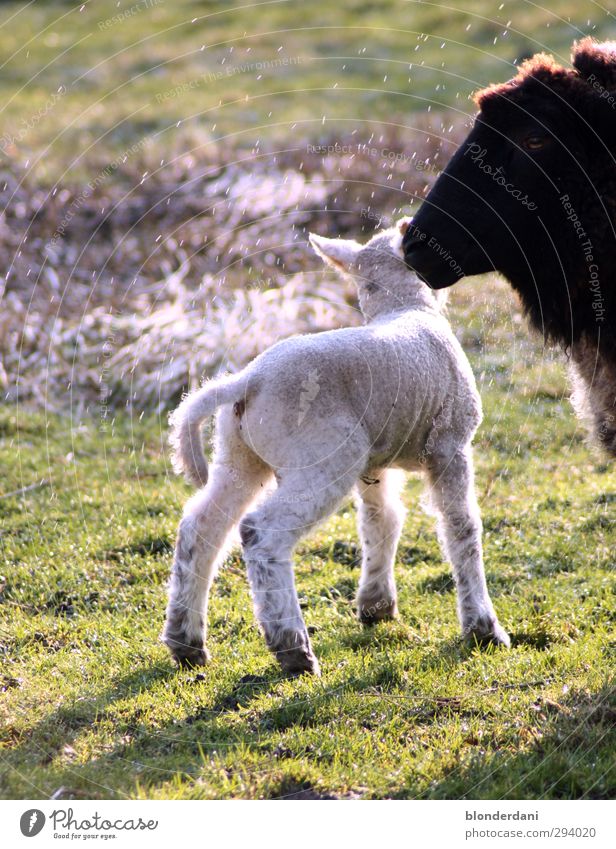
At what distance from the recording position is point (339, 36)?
21.6 m

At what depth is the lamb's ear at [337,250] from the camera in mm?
6238

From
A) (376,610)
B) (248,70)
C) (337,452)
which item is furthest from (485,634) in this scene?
(248,70)

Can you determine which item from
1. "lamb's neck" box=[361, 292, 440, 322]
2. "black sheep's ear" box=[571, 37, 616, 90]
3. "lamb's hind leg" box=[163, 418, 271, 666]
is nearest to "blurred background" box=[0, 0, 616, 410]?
"lamb's neck" box=[361, 292, 440, 322]

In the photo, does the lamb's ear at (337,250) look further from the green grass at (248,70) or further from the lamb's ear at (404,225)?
the green grass at (248,70)

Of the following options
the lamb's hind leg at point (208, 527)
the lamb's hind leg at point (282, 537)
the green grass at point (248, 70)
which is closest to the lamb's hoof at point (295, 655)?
the lamb's hind leg at point (282, 537)

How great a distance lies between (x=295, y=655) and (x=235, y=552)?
2.28m

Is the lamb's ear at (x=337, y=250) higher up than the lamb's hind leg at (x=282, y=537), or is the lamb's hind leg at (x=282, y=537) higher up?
the lamb's ear at (x=337, y=250)

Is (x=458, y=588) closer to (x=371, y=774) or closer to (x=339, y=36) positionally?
(x=371, y=774)

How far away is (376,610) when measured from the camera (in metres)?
6.18

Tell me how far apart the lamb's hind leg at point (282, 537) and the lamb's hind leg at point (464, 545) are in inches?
35.2

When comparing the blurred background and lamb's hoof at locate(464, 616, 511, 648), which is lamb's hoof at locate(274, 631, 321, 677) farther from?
the blurred background

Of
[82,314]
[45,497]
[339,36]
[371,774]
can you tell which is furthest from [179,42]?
[371,774]

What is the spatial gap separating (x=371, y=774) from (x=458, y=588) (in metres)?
1.50

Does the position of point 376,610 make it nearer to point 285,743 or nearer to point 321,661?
point 321,661
